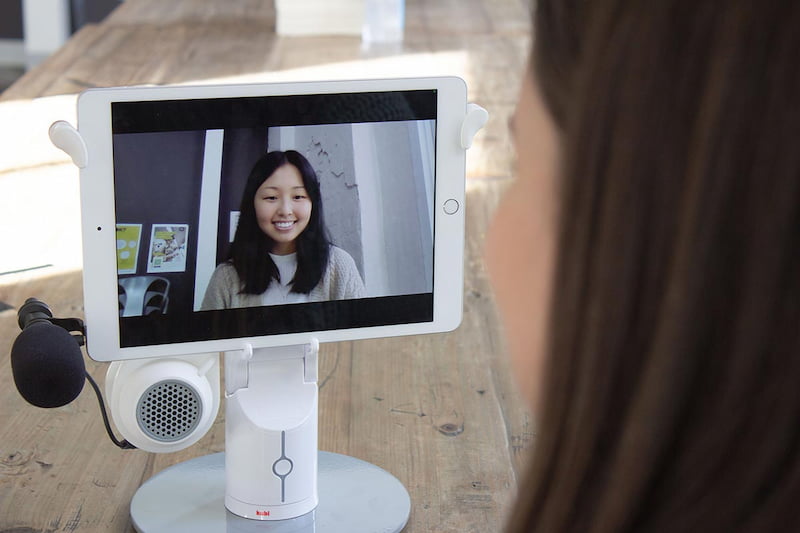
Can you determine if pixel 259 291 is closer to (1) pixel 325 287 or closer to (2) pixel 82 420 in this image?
(1) pixel 325 287

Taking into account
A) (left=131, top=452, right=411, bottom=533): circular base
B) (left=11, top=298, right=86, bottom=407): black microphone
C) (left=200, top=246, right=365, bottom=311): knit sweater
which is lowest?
(left=131, top=452, right=411, bottom=533): circular base

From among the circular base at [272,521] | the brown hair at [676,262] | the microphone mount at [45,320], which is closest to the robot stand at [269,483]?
the circular base at [272,521]

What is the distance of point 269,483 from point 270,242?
0.70ft

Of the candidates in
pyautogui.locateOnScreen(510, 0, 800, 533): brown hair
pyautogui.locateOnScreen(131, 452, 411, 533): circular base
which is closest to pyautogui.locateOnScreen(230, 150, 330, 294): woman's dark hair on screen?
pyautogui.locateOnScreen(131, 452, 411, 533): circular base

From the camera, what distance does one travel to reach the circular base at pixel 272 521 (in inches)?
37.2

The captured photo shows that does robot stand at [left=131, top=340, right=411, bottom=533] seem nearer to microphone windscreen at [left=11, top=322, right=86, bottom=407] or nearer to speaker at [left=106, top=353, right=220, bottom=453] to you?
speaker at [left=106, top=353, right=220, bottom=453]

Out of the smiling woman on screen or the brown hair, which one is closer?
the brown hair

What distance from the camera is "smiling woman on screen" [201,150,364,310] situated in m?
0.85

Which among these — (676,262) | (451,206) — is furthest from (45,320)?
(676,262)

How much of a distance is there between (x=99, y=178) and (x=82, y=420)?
0.41m

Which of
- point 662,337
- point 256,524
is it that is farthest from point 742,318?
point 256,524

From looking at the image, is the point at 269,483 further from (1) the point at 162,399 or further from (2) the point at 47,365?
(2) the point at 47,365

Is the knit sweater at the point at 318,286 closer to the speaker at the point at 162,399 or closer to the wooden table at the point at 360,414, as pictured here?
the speaker at the point at 162,399

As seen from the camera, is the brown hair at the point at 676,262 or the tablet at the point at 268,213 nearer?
the brown hair at the point at 676,262
